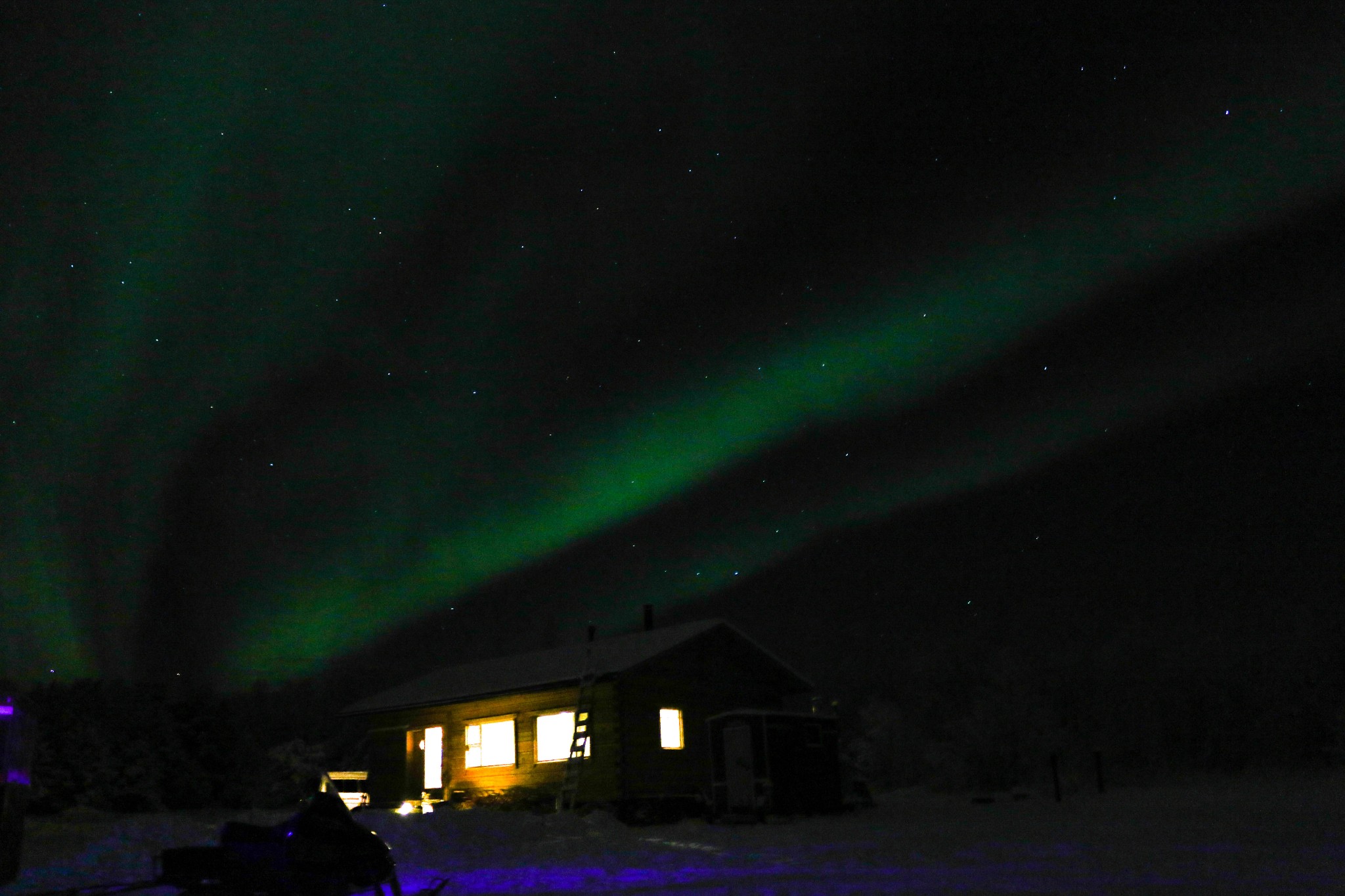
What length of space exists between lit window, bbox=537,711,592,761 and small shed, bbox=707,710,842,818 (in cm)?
396

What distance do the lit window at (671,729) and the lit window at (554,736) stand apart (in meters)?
2.44

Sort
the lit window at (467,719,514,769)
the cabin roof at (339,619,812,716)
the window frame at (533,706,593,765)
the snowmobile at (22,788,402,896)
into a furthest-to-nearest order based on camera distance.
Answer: the lit window at (467,719,514,769) < the cabin roof at (339,619,812,716) < the window frame at (533,706,593,765) < the snowmobile at (22,788,402,896)

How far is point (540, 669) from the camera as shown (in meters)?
30.8

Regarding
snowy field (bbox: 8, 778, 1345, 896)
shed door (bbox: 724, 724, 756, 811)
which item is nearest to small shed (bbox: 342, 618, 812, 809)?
shed door (bbox: 724, 724, 756, 811)

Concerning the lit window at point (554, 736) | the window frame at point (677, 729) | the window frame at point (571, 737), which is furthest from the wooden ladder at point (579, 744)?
the window frame at point (677, 729)

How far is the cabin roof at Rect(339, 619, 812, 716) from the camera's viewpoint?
28156mm

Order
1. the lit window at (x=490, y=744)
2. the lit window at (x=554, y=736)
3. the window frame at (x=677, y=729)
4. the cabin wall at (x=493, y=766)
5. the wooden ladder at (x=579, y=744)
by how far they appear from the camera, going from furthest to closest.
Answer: the lit window at (x=490, y=744) < the lit window at (x=554, y=736) < the window frame at (x=677, y=729) < the cabin wall at (x=493, y=766) < the wooden ladder at (x=579, y=744)

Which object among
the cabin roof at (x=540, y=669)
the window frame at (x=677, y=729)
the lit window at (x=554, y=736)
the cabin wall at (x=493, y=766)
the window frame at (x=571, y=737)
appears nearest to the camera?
the cabin wall at (x=493, y=766)

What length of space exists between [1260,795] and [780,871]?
674 inches

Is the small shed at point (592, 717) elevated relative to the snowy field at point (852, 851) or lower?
elevated

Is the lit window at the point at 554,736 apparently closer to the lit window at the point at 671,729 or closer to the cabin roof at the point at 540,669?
the cabin roof at the point at 540,669

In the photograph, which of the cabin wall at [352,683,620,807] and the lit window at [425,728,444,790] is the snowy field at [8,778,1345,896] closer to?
→ the cabin wall at [352,683,620,807]

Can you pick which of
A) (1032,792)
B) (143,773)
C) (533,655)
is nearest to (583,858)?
(533,655)

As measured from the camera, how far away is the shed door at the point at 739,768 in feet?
82.9
